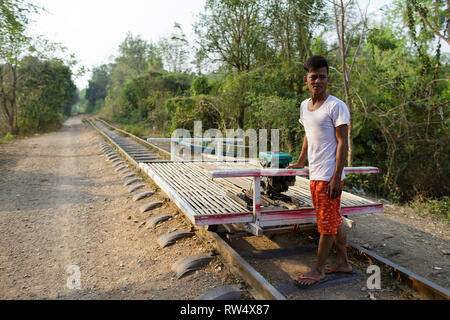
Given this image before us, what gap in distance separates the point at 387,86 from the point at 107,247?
766 centimetres

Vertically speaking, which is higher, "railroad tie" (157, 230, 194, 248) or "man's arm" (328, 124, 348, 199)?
"man's arm" (328, 124, 348, 199)

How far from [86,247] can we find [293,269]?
8.54ft

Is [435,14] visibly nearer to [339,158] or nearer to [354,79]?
[354,79]

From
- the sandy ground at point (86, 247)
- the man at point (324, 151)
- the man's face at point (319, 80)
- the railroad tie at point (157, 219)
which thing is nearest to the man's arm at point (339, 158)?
the man at point (324, 151)

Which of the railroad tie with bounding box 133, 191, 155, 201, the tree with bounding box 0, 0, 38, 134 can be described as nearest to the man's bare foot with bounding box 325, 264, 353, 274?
the railroad tie with bounding box 133, 191, 155, 201

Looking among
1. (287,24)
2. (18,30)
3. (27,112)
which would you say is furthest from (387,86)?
(27,112)

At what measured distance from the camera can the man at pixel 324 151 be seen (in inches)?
107

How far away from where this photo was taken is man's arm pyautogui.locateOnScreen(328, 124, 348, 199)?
2697 mm

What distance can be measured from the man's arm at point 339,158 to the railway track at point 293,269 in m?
0.88

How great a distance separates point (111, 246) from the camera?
13.5 ft

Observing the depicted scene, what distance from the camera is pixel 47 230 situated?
461 centimetres

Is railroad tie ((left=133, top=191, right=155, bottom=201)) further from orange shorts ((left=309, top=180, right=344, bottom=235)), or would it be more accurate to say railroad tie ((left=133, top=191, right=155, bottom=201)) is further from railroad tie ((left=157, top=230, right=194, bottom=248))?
orange shorts ((left=309, top=180, right=344, bottom=235))

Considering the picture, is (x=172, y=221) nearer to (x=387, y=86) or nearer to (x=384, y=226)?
(x=384, y=226)

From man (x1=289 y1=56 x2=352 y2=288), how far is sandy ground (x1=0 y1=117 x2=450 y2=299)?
18.9 inches
